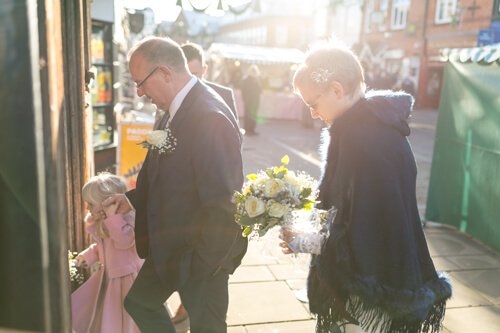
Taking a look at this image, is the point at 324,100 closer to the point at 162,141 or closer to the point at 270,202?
the point at 270,202

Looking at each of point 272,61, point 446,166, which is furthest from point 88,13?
point 272,61

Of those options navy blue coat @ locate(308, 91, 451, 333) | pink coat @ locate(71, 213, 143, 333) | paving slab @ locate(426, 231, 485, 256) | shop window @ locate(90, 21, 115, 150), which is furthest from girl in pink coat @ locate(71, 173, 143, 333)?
shop window @ locate(90, 21, 115, 150)

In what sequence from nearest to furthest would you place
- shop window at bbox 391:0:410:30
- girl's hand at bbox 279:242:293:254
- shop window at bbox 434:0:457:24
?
girl's hand at bbox 279:242:293:254 → shop window at bbox 434:0:457:24 → shop window at bbox 391:0:410:30

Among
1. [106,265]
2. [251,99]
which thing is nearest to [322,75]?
[106,265]

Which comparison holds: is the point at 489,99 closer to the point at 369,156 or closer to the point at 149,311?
the point at 369,156

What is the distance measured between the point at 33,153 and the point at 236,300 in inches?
129

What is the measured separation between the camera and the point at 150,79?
2.26 meters

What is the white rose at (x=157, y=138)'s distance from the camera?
2.19 m

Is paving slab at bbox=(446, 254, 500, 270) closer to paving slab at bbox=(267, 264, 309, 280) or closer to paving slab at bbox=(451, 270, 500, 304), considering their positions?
paving slab at bbox=(451, 270, 500, 304)

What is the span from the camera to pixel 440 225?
614 centimetres

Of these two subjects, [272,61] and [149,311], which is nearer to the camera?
[149,311]

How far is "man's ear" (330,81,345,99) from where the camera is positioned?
1997 millimetres

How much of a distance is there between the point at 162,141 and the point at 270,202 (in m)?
0.59

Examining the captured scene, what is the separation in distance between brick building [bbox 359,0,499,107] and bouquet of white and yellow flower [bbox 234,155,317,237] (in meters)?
20.3
